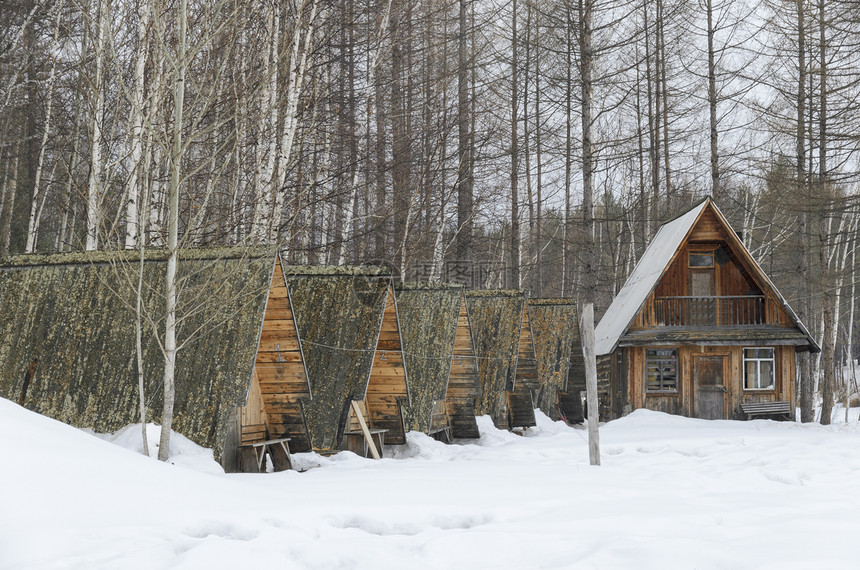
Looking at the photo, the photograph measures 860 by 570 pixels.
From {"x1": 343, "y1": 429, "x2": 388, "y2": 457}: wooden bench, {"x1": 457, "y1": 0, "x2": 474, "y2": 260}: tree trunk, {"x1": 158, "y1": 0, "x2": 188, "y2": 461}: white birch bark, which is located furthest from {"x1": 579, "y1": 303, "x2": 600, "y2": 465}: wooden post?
{"x1": 457, "y1": 0, "x2": 474, "y2": 260}: tree trunk

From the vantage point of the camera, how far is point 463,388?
17.2m

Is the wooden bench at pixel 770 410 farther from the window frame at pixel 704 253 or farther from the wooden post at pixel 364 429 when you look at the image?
the wooden post at pixel 364 429

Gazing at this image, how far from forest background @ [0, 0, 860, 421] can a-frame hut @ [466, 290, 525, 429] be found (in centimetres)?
234

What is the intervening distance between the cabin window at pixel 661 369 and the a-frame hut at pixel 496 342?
6500 mm

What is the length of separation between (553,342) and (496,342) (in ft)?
15.6

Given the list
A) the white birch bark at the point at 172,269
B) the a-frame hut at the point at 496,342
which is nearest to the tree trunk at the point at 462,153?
the a-frame hut at the point at 496,342

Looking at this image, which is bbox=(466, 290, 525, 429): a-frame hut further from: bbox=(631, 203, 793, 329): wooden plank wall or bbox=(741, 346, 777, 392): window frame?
bbox=(741, 346, 777, 392): window frame

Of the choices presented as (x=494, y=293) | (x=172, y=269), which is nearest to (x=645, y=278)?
(x=494, y=293)

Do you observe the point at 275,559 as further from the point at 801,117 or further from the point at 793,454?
the point at 801,117

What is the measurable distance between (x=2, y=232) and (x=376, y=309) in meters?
16.8

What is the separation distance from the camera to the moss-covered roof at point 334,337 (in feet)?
41.5

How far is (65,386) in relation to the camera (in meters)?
10.1

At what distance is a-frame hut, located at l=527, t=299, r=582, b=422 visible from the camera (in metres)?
23.3

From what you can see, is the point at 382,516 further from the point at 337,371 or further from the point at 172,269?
the point at 337,371
